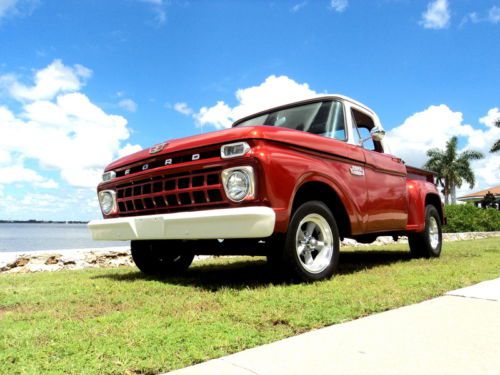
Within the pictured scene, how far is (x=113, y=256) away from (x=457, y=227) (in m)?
19.2

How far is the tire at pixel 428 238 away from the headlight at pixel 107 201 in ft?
14.5

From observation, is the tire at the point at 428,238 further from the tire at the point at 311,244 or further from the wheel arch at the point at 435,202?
the tire at the point at 311,244

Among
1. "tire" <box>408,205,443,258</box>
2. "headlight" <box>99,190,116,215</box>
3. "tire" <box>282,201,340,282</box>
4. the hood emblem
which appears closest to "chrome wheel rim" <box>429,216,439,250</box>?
"tire" <box>408,205,443,258</box>

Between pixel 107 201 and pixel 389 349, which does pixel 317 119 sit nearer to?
pixel 107 201

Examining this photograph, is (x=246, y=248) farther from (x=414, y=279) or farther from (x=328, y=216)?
(x=414, y=279)

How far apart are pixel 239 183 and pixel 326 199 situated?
1363 mm

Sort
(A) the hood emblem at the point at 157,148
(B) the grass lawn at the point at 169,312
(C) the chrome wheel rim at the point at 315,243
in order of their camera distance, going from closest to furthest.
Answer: (B) the grass lawn at the point at 169,312 < (C) the chrome wheel rim at the point at 315,243 < (A) the hood emblem at the point at 157,148

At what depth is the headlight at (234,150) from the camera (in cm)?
395

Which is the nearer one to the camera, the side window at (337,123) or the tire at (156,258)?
the side window at (337,123)

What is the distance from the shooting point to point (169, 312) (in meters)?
3.30

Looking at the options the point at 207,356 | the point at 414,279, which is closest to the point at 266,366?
the point at 207,356

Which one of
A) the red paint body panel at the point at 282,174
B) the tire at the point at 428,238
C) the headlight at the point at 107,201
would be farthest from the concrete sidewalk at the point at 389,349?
the tire at the point at 428,238

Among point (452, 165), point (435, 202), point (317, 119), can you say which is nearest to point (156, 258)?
point (317, 119)

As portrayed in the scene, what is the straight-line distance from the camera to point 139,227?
4.66 metres
